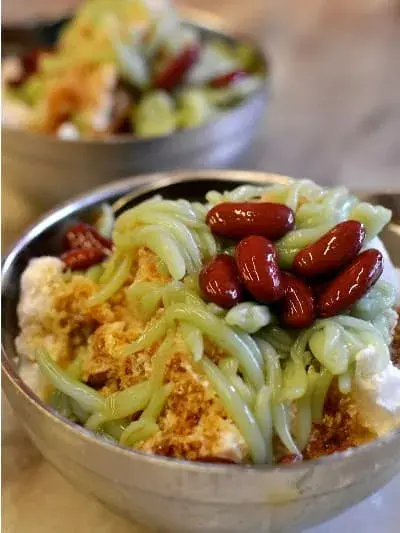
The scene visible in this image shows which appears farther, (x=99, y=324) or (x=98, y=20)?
(x=98, y=20)

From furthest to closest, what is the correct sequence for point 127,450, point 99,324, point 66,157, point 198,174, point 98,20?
point 98,20 → point 66,157 → point 198,174 → point 99,324 → point 127,450

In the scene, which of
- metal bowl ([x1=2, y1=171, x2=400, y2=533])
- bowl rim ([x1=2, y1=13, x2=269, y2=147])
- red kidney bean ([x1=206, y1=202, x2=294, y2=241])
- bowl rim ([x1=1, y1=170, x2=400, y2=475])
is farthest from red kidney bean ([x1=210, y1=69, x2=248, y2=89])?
metal bowl ([x1=2, y1=171, x2=400, y2=533])

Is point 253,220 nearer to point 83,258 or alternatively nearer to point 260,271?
point 260,271

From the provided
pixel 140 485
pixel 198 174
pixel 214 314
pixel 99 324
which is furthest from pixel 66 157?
pixel 140 485

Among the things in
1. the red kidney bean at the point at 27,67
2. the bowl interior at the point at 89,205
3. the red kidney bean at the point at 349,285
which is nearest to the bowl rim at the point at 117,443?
the bowl interior at the point at 89,205

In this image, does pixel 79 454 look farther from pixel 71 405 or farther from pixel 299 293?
pixel 299 293

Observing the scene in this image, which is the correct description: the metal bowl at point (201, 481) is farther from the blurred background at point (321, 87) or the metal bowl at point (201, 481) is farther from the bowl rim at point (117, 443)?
the blurred background at point (321, 87)

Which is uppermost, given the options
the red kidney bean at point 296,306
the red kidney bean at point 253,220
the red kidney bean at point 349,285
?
the red kidney bean at point 253,220
